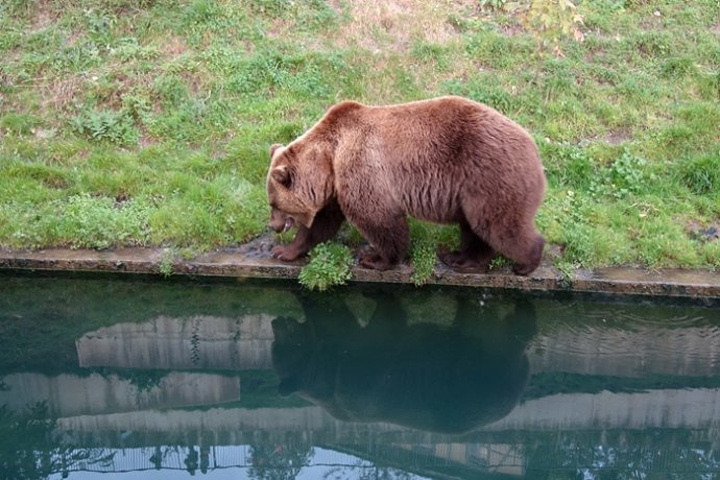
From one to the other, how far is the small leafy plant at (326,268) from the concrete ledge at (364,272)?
0.13 meters

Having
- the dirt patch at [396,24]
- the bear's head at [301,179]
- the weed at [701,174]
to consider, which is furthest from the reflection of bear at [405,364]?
the dirt patch at [396,24]

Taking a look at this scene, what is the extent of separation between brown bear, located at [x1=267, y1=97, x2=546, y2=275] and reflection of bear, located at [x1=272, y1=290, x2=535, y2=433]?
50cm

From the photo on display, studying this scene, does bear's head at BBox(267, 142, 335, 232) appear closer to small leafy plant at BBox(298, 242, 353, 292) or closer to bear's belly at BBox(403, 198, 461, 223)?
small leafy plant at BBox(298, 242, 353, 292)

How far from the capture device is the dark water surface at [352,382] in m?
5.50

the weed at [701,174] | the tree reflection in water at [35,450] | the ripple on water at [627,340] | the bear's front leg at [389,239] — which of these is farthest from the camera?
the weed at [701,174]

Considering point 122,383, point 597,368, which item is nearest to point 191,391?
point 122,383

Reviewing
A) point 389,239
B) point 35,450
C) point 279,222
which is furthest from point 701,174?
point 35,450

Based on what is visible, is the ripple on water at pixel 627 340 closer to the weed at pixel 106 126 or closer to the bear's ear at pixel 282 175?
the bear's ear at pixel 282 175

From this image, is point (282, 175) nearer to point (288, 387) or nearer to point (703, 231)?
point (288, 387)

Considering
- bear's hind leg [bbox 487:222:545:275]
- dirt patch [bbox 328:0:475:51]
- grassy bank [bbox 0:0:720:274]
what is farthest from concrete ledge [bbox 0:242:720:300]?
dirt patch [bbox 328:0:475:51]

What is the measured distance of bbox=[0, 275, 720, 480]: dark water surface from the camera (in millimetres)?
5500

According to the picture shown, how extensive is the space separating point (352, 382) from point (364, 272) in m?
1.05

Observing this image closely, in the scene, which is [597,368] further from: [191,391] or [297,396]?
[191,391]

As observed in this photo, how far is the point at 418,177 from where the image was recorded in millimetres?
6355
